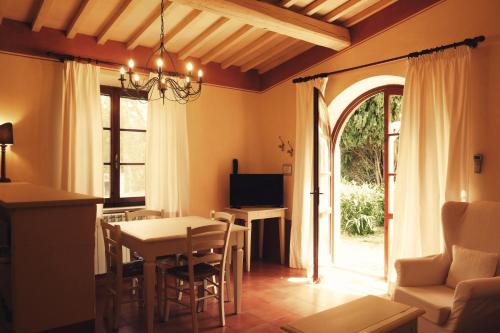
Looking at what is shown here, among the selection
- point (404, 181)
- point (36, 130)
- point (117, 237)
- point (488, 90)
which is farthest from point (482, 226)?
point (36, 130)

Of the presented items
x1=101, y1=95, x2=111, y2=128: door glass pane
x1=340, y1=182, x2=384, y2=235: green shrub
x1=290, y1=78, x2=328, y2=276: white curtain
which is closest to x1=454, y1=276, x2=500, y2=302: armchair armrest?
x1=290, y1=78, x2=328, y2=276: white curtain

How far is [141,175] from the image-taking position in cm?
503

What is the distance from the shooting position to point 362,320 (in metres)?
2.00

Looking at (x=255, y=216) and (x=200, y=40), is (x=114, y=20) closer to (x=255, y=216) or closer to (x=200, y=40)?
(x=200, y=40)

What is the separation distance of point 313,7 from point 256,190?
2.42m

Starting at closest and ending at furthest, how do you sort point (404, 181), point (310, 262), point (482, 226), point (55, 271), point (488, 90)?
point (55, 271) < point (482, 226) < point (488, 90) < point (404, 181) < point (310, 262)

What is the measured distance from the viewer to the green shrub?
7.52 meters

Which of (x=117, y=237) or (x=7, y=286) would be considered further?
(x=117, y=237)

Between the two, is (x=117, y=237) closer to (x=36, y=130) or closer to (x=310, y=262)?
(x=36, y=130)

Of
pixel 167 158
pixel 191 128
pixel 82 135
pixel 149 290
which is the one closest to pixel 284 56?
pixel 191 128

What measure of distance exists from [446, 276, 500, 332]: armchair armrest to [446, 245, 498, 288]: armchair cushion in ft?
→ 0.88

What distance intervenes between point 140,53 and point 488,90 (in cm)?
374

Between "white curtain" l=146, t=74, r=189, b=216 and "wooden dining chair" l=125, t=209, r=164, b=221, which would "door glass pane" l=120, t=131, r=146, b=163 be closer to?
"white curtain" l=146, t=74, r=189, b=216

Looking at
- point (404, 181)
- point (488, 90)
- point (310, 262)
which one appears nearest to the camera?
point (488, 90)
